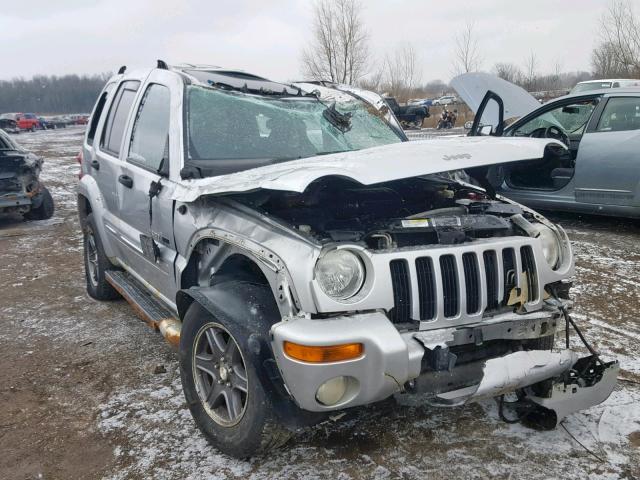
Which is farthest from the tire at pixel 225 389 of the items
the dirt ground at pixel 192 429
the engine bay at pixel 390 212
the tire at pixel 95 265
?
the tire at pixel 95 265

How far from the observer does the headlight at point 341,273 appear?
2309mm

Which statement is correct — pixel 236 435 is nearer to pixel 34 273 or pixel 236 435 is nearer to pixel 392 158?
pixel 392 158

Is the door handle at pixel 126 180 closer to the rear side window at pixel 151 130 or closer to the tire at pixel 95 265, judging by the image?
the rear side window at pixel 151 130

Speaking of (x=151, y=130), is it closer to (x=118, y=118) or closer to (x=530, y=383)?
(x=118, y=118)

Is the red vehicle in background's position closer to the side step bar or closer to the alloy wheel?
the side step bar

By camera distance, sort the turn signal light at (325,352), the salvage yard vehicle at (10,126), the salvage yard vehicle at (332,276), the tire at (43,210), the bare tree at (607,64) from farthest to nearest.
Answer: the salvage yard vehicle at (10,126) < the bare tree at (607,64) < the tire at (43,210) < the salvage yard vehicle at (332,276) < the turn signal light at (325,352)

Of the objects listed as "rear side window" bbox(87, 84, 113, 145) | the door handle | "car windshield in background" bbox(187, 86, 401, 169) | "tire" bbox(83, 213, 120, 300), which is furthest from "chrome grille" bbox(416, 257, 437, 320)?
"rear side window" bbox(87, 84, 113, 145)

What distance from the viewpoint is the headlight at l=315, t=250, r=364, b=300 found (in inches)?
90.9

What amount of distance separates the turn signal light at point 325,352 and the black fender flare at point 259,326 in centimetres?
22

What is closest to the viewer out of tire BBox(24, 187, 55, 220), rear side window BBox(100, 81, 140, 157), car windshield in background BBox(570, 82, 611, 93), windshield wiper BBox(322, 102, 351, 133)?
windshield wiper BBox(322, 102, 351, 133)

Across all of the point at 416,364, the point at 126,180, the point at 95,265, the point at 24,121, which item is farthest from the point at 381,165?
the point at 24,121

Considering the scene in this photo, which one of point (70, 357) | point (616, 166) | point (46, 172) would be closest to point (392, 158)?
point (70, 357)

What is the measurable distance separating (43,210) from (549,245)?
8.47 m

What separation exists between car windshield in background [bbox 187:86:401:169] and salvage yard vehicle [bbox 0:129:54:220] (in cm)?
630
